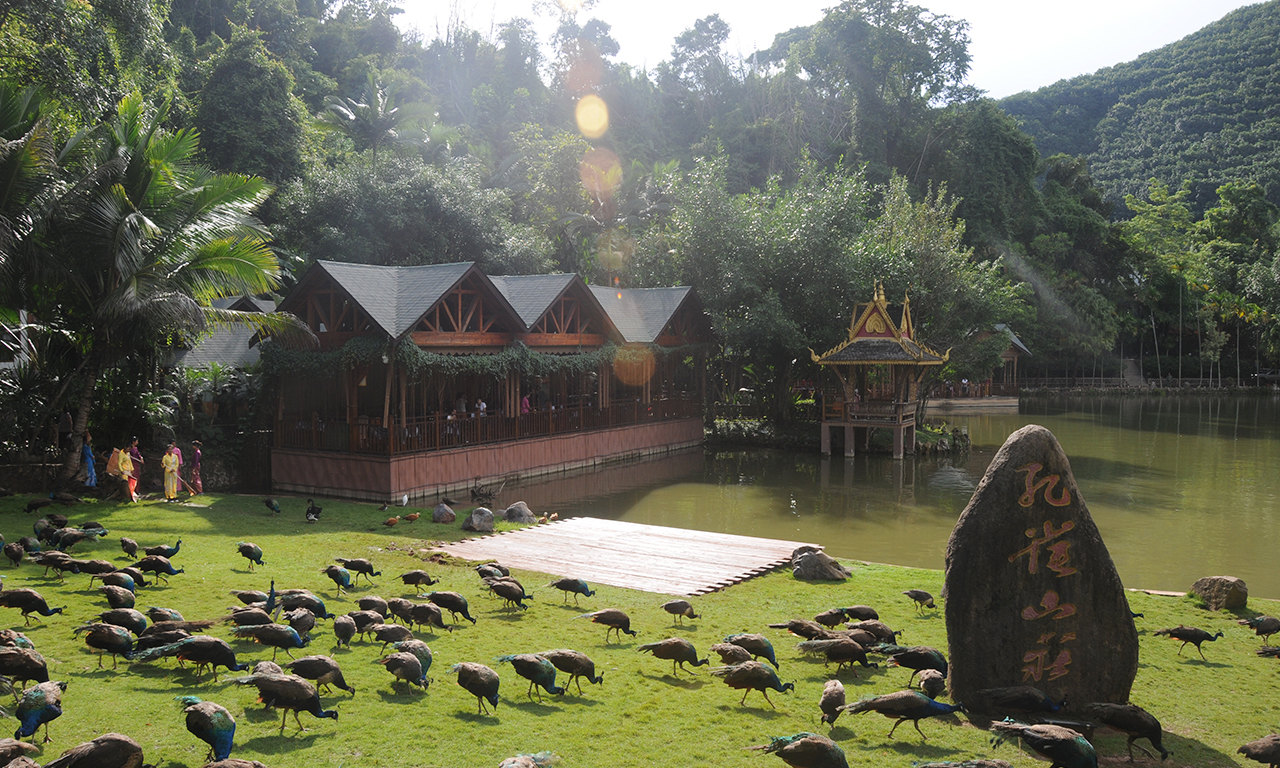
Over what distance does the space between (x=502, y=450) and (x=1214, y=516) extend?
18.2 meters

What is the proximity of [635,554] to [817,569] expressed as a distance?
319 centimetres

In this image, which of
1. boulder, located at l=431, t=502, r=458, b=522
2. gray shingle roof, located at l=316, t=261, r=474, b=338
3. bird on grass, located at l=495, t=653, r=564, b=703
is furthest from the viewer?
gray shingle roof, located at l=316, t=261, r=474, b=338

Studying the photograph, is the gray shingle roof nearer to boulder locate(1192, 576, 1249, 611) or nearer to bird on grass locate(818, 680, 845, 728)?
bird on grass locate(818, 680, 845, 728)

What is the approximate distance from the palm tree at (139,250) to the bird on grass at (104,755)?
13.2 metres

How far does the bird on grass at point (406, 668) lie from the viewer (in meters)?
7.60

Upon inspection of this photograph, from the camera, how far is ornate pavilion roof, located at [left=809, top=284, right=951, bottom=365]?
30.4 metres

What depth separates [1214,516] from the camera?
69.5ft

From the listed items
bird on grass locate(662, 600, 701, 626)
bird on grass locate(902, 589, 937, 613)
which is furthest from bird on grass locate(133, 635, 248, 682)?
bird on grass locate(902, 589, 937, 613)

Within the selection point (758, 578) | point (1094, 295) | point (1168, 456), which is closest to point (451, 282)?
point (758, 578)

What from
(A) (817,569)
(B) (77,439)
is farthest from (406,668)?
(B) (77,439)

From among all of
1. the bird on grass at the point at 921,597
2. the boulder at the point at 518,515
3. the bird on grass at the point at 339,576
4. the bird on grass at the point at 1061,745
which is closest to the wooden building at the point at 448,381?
the boulder at the point at 518,515

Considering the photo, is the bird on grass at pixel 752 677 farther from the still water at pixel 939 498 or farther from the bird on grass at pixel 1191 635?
the still water at pixel 939 498

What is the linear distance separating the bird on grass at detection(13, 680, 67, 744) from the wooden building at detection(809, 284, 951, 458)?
2734 centimetres

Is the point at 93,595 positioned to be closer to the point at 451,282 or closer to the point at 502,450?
the point at 451,282
